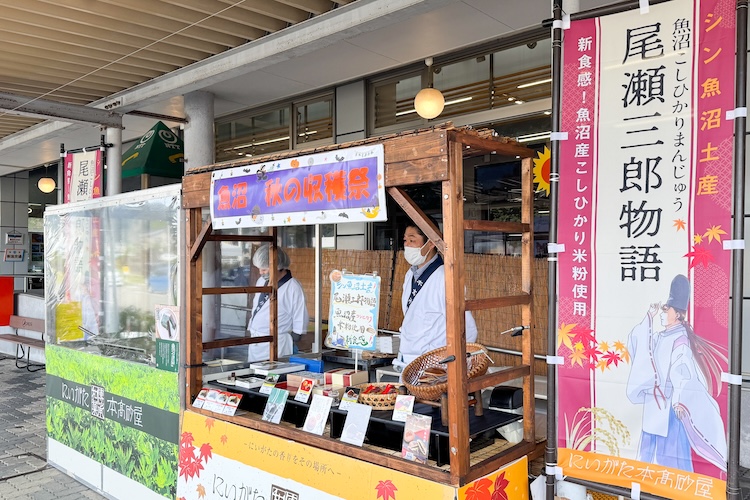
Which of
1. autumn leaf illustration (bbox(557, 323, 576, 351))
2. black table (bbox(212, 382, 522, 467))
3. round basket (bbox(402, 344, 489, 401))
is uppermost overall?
autumn leaf illustration (bbox(557, 323, 576, 351))

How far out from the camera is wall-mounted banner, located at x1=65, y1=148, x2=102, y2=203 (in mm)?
8148

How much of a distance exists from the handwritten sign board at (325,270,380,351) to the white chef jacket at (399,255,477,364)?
0.44 m

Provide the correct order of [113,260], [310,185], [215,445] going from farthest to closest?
[113,260] → [215,445] → [310,185]

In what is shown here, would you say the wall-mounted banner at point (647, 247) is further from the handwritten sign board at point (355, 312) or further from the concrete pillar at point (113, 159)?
the concrete pillar at point (113, 159)

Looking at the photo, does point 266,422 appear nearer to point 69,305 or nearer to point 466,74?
point 69,305

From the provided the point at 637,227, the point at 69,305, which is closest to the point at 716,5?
the point at 637,227

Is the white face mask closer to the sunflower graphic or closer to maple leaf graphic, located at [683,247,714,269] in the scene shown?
the sunflower graphic

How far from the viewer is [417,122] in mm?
7684

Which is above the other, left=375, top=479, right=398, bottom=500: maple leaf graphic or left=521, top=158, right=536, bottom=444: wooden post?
left=521, top=158, right=536, bottom=444: wooden post

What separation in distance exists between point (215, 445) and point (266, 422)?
517 millimetres

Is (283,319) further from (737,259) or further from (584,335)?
(737,259)

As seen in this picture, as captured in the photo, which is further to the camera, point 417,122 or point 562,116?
point 417,122

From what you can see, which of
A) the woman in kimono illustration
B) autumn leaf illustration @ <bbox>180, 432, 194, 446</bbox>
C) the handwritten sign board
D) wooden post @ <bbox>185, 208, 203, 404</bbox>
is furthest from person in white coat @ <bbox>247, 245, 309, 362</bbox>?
the woman in kimono illustration

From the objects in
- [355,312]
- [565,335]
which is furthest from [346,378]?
[565,335]
